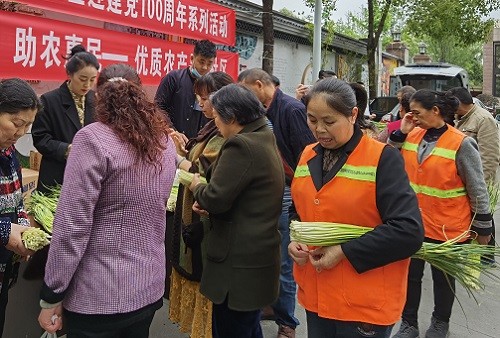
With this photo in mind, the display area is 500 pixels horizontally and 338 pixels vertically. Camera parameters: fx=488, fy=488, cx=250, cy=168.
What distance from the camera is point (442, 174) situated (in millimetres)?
2877

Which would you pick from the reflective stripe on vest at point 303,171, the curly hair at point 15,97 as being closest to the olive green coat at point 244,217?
the reflective stripe on vest at point 303,171

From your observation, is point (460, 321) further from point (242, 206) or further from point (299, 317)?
point (242, 206)

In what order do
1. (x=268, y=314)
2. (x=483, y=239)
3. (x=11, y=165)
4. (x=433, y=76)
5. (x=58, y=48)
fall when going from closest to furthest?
(x=11, y=165) < (x=483, y=239) < (x=268, y=314) < (x=58, y=48) < (x=433, y=76)

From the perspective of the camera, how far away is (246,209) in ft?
7.08

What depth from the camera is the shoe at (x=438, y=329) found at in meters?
3.21

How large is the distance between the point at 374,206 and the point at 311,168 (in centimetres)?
28

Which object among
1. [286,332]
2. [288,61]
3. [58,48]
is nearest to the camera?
[286,332]

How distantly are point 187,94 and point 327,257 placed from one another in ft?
7.29

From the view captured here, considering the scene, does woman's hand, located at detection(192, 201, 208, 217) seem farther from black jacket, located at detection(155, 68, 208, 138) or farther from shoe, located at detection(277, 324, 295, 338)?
black jacket, located at detection(155, 68, 208, 138)

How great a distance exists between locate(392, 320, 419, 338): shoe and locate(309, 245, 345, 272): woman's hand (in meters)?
1.72

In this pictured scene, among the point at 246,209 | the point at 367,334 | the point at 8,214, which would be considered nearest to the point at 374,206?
the point at 367,334

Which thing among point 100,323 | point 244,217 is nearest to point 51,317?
point 100,323

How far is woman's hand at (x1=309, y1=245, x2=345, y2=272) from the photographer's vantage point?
1731 millimetres

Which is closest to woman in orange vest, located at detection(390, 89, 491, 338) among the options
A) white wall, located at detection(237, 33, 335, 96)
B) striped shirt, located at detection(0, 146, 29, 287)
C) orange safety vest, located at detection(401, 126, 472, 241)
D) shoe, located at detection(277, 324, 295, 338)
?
orange safety vest, located at detection(401, 126, 472, 241)
